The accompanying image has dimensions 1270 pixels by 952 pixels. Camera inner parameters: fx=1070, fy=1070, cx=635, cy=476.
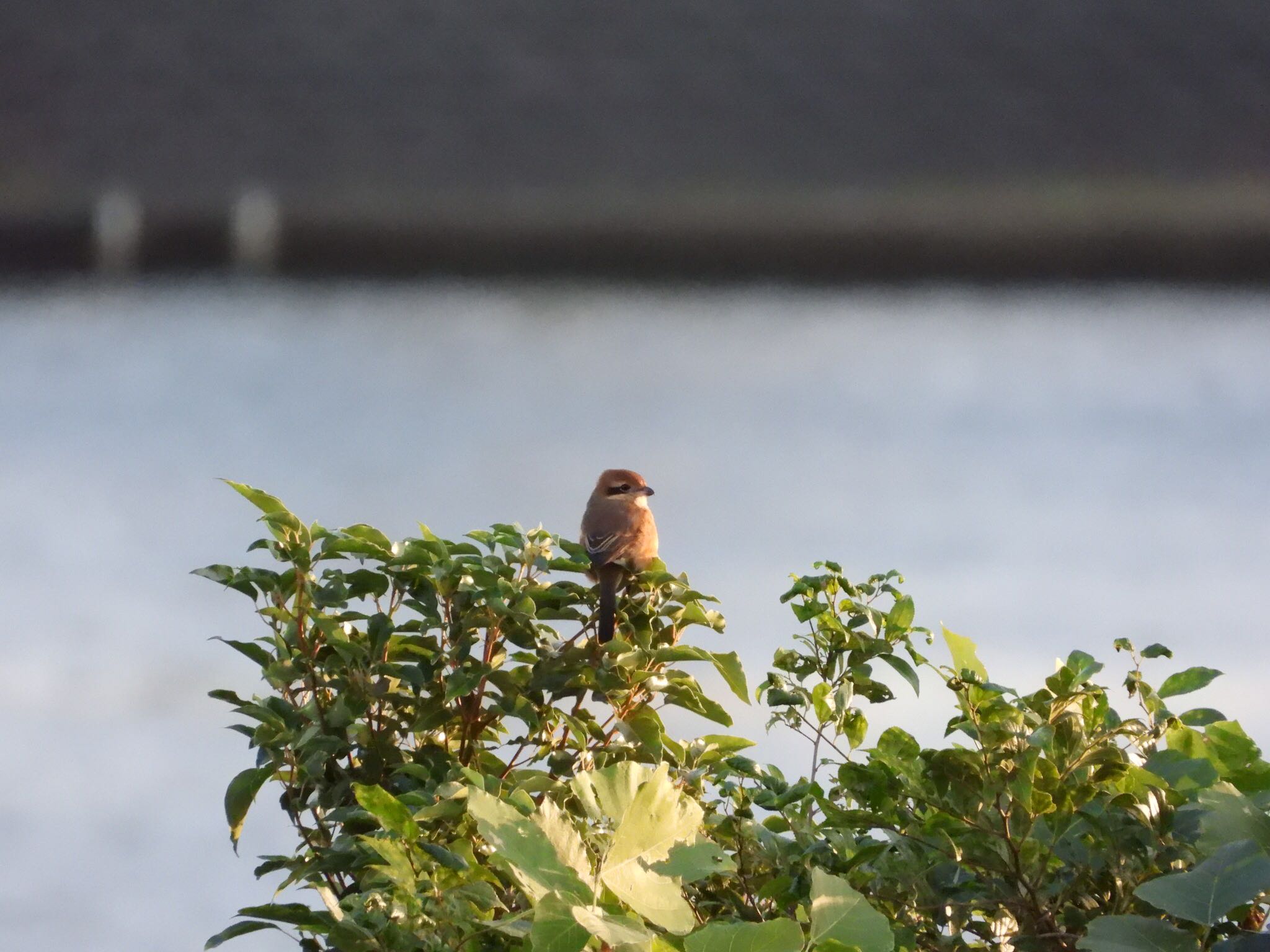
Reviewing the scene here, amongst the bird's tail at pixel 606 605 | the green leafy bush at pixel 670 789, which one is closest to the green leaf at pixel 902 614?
the green leafy bush at pixel 670 789

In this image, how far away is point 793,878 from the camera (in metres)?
0.79

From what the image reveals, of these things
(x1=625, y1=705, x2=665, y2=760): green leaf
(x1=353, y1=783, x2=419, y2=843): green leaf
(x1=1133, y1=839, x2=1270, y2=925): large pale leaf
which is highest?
(x1=625, y1=705, x2=665, y2=760): green leaf

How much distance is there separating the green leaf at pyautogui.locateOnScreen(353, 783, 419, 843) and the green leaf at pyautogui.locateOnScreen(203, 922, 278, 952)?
Answer: 0.79 ft

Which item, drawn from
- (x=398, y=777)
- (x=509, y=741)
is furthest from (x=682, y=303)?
(x=398, y=777)

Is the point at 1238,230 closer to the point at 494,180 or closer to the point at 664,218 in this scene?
the point at 664,218

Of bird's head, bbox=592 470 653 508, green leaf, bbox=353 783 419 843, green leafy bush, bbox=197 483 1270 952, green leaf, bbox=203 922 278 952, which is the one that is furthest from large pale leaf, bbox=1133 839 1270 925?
bird's head, bbox=592 470 653 508

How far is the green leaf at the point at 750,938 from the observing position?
1.53 ft

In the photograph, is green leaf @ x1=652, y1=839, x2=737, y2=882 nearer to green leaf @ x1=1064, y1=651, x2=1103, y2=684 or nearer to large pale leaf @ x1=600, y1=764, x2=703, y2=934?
large pale leaf @ x1=600, y1=764, x2=703, y2=934

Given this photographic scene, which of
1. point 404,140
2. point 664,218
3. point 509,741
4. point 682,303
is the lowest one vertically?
point 509,741

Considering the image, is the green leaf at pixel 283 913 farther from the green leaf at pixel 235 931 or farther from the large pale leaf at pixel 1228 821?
the large pale leaf at pixel 1228 821

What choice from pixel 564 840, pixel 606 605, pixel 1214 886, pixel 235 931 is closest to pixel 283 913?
pixel 235 931

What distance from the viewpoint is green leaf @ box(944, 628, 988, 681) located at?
864mm

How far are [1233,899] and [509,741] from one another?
0.72m

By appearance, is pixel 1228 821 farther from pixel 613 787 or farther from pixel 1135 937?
pixel 613 787
